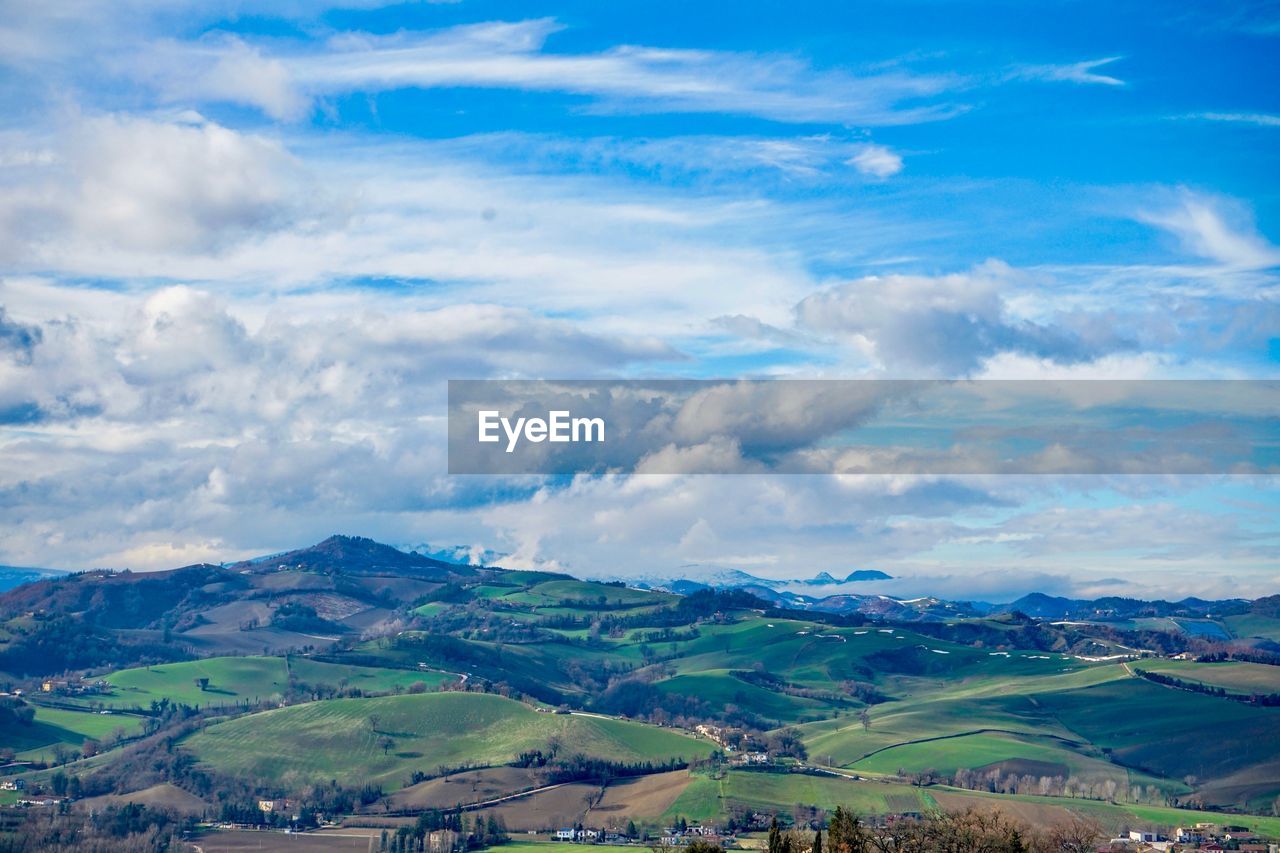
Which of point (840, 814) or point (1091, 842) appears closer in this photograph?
point (840, 814)

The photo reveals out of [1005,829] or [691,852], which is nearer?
[691,852]

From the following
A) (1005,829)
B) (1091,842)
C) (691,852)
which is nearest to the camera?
(691,852)

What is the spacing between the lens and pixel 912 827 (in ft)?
474

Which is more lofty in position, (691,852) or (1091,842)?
(691,852)

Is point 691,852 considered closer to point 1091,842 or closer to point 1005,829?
point 1005,829

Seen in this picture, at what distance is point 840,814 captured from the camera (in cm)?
12700

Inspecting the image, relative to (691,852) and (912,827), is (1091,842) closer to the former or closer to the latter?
(912,827)

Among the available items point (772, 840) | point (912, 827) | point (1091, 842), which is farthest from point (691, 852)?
point (1091, 842)

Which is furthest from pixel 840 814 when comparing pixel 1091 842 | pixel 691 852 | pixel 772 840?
pixel 1091 842

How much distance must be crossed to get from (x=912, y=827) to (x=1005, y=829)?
10.3 metres

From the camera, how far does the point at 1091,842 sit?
172125mm

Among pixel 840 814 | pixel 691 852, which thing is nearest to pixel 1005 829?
pixel 840 814

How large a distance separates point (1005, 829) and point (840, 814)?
72.6ft

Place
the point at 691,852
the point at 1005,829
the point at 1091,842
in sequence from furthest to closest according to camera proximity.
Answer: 1. the point at 1091,842
2. the point at 1005,829
3. the point at 691,852
